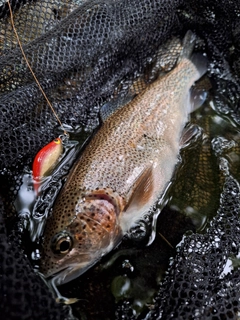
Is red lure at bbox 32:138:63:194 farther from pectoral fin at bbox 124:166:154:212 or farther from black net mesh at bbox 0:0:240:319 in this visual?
pectoral fin at bbox 124:166:154:212

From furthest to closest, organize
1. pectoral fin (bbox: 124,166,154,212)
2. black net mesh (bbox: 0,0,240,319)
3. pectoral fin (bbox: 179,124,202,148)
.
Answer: pectoral fin (bbox: 179,124,202,148) < pectoral fin (bbox: 124,166,154,212) < black net mesh (bbox: 0,0,240,319)

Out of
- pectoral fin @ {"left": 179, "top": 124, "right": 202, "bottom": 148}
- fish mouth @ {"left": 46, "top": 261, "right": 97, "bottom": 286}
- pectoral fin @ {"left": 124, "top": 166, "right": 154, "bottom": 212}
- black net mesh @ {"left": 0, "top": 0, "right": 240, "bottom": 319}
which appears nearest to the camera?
black net mesh @ {"left": 0, "top": 0, "right": 240, "bottom": 319}

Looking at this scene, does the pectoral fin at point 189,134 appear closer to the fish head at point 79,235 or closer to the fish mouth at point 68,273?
the fish head at point 79,235

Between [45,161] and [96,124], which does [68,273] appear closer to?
[45,161]

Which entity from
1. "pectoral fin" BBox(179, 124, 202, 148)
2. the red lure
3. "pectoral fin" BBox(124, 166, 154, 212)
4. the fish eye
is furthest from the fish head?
"pectoral fin" BBox(179, 124, 202, 148)

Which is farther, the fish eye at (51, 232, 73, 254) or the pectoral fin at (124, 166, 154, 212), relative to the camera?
the pectoral fin at (124, 166, 154, 212)

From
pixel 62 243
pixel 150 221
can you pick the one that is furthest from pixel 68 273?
pixel 150 221

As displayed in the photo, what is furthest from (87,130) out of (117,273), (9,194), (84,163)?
(117,273)
